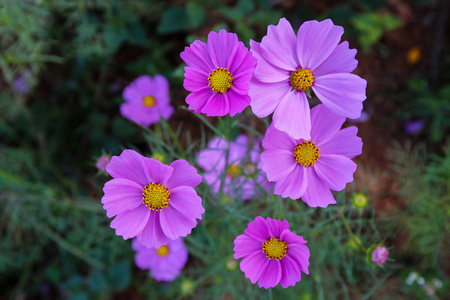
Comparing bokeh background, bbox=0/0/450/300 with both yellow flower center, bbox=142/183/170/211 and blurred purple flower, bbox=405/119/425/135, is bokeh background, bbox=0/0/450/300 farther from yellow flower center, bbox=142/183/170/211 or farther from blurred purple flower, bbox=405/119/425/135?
yellow flower center, bbox=142/183/170/211

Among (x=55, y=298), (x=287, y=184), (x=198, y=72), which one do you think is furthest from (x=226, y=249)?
(x=55, y=298)

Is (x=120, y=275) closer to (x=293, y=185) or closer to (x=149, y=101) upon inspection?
(x=149, y=101)

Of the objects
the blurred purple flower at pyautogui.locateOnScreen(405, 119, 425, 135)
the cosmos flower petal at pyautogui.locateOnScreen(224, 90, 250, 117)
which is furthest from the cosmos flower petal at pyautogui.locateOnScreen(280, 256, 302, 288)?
the blurred purple flower at pyautogui.locateOnScreen(405, 119, 425, 135)

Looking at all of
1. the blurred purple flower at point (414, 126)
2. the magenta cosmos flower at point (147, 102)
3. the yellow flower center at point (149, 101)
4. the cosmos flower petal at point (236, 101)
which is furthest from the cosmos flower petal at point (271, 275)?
the blurred purple flower at point (414, 126)

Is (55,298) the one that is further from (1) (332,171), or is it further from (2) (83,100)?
(1) (332,171)

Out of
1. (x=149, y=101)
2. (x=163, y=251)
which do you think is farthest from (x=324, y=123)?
(x=163, y=251)

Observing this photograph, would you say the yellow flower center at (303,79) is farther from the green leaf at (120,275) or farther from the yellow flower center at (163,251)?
the green leaf at (120,275)
